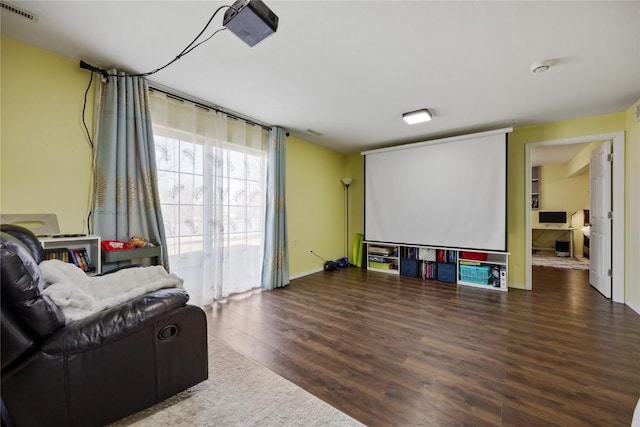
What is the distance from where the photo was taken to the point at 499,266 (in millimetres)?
3822

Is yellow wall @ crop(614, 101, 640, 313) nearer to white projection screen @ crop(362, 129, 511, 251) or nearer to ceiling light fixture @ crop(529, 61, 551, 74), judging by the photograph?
white projection screen @ crop(362, 129, 511, 251)

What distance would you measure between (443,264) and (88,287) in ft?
14.2

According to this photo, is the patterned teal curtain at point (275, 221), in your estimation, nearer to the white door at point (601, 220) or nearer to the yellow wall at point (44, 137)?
the yellow wall at point (44, 137)

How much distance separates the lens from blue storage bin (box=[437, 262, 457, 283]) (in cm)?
413

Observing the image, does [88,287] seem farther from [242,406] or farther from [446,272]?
[446,272]

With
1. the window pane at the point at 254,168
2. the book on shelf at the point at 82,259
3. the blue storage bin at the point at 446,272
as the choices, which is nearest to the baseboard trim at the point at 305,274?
the window pane at the point at 254,168

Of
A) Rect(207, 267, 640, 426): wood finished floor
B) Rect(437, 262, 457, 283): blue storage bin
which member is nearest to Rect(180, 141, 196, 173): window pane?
Rect(207, 267, 640, 426): wood finished floor

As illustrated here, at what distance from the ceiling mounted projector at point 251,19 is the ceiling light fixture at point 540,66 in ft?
7.19

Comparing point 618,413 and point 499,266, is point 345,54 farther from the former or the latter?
point 499,266

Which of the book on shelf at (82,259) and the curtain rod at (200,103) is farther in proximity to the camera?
the curtain rod at (200,103)

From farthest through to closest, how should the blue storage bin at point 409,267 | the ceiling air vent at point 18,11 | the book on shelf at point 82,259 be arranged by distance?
the blue storage bin at point 409,267 < the book on shelf at point 82,259 < the ceiling air vent at point 18,11

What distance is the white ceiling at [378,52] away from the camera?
1648 mm

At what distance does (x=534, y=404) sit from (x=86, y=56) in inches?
159

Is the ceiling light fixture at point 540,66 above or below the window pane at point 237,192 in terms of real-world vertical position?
above
